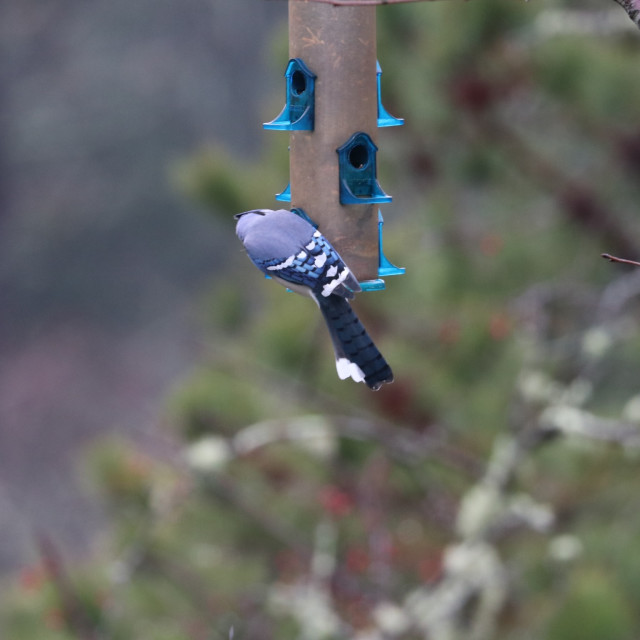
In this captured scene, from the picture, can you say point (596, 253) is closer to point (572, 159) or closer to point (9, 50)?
point (572, 159)

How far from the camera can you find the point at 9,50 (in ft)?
30.1

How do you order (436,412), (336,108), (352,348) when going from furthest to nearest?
(436,412) → (336,108) → (352,348)

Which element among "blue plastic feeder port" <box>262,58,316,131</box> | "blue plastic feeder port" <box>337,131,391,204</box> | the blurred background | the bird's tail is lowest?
the blurred background

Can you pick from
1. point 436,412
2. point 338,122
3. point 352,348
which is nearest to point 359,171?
point 338,122

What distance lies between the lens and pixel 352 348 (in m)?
1.75

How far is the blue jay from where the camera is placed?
5.69 ft

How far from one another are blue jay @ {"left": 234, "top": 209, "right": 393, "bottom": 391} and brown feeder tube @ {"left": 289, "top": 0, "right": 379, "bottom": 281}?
104 mm

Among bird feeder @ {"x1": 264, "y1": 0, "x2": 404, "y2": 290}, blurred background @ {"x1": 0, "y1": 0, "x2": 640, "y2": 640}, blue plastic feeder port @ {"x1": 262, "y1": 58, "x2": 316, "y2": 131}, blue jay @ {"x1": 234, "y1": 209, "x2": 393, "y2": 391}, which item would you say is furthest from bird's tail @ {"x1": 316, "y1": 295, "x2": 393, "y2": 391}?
blurred background @ {"x1": 0, "y1": 0, "x2": 640, "y2": 640}

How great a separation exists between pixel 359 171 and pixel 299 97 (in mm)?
176

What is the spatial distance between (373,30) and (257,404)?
1.63 metres

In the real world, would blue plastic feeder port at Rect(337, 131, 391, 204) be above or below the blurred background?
above

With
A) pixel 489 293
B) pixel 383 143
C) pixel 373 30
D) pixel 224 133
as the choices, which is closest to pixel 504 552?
pixel 489 293

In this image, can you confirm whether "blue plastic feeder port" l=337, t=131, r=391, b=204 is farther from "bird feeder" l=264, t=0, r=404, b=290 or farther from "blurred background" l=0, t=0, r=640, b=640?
"blurred background" l=0, t=0, r=640, b=640

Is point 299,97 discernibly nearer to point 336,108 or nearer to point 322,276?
point 336,108
